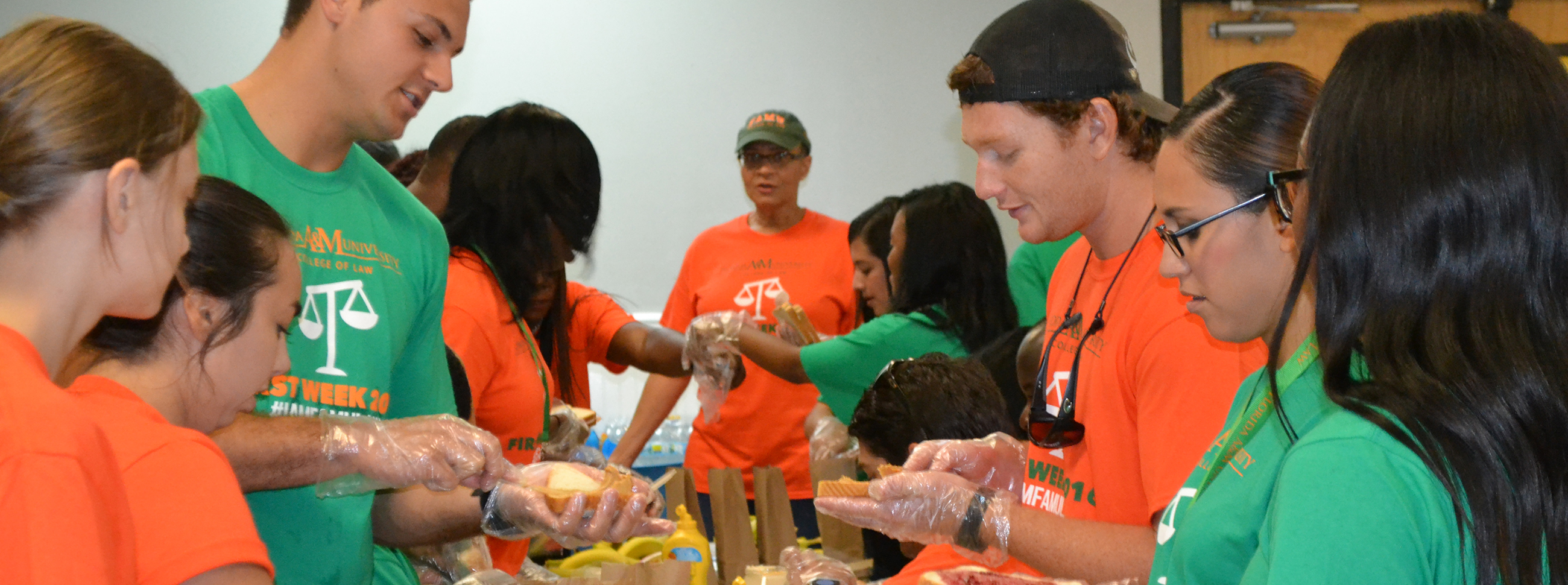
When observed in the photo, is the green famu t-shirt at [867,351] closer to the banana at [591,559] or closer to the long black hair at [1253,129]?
the banana at [591,559]

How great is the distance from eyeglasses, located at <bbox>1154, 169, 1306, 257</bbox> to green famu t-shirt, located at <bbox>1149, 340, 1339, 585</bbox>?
0.49 feet

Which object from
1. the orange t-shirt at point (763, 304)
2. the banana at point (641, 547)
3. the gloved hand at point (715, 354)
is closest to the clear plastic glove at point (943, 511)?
the banana at point (641, 547)

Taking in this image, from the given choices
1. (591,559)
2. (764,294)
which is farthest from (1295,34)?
(591,559)

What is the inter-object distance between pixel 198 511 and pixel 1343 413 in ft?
3.11

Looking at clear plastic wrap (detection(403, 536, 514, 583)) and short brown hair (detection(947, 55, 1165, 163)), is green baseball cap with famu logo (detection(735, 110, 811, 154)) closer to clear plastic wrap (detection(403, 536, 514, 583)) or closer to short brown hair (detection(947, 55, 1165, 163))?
clear plastic wrap (detection(403, 536, 514, 583))

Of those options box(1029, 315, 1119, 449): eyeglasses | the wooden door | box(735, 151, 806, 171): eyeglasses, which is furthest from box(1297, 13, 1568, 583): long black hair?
the wooden door

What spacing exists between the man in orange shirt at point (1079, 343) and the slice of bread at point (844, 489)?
41 mm

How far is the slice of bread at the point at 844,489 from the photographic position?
1.77 m

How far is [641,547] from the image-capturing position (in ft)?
8.59

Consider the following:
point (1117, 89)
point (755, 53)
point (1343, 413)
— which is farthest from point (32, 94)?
point (755, 53)

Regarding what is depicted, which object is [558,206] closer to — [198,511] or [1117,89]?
[1117,89]

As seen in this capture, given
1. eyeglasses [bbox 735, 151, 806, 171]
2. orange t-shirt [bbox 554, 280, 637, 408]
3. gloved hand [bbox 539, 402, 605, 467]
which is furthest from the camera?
eyeglasses [bbox 735, 151, 806, 171]

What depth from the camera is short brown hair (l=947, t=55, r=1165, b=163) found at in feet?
5.72

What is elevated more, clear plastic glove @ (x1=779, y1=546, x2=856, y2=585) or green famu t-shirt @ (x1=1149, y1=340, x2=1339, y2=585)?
green famu t-shirt @ (x1=1149, y1=340, x2=1339, y2=585)
